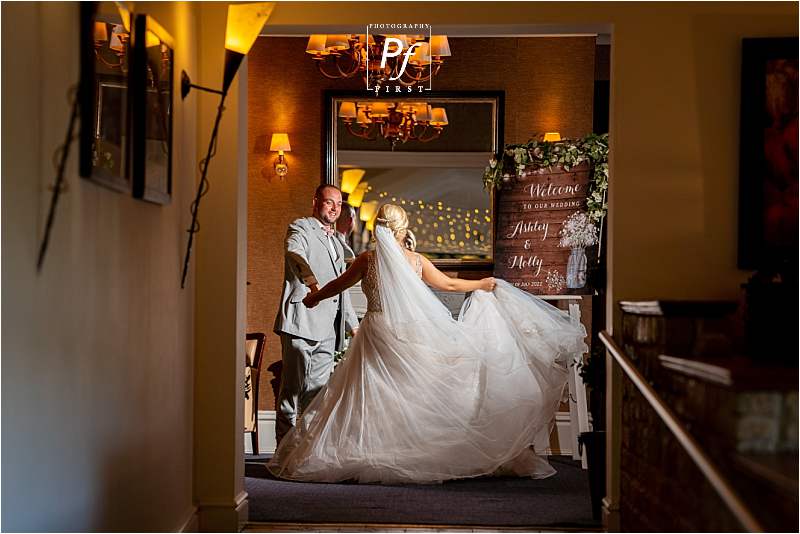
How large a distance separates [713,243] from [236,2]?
2449 millimetres

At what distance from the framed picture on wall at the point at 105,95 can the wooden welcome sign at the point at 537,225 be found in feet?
12.6

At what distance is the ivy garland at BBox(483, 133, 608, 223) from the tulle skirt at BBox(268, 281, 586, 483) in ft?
2.44

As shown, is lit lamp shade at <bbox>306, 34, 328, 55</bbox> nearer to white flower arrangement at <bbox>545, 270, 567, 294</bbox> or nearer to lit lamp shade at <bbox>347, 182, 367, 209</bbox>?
lit lamp shade at <bbox>347, 182, 367, 209</bbox>

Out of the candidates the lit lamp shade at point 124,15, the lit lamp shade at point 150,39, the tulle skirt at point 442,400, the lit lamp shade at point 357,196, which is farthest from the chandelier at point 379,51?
the lit lamp shade at point 124,15

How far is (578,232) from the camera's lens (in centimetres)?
727

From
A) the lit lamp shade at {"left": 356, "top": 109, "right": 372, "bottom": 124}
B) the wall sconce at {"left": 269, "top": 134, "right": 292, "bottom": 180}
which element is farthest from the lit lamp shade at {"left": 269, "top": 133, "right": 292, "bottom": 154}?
the lit lamp shade at {"left": 356, "top": 109, "right": 372, "bottom": 124}

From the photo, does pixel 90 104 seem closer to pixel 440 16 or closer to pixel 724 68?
pixel 440 16

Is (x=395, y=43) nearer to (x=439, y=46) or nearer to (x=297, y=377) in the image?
(x=439, y=46)

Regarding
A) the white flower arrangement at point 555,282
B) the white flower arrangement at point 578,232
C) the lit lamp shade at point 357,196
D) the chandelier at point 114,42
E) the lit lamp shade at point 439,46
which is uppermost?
the lit lamp shade at point 439,46

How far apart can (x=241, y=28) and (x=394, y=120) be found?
4424 mm

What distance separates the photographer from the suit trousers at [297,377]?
8172 mm

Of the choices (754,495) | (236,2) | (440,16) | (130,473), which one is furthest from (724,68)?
(130,473)

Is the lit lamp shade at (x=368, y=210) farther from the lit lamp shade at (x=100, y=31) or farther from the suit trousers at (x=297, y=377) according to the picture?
the lit lamp shade at (x=100, y=31)

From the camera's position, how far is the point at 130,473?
422 cm
